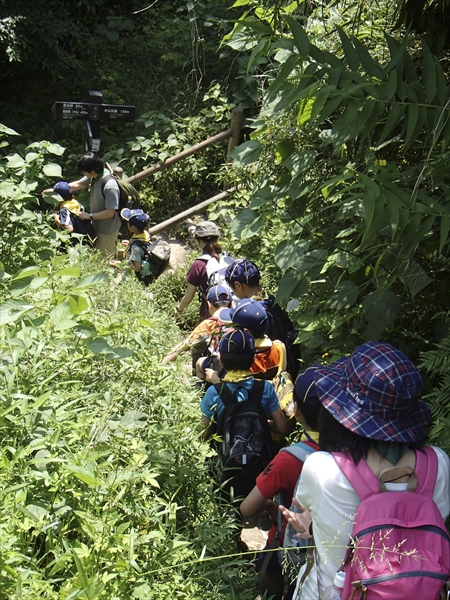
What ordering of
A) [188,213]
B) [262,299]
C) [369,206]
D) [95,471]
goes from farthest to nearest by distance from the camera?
1. [188,213]
2. [262,299]
3. [369,206]
4. [95,471]

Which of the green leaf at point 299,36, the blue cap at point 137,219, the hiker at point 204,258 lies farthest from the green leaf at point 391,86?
the blue cap at point 137,219

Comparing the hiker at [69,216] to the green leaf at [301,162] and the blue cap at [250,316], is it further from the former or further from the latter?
the green leaf at [301,162]

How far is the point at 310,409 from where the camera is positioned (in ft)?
9.55

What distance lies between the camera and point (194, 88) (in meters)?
10.4

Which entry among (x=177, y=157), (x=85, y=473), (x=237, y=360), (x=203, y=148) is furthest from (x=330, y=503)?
(x=203, y=148)

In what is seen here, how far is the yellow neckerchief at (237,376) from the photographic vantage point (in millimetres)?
3504

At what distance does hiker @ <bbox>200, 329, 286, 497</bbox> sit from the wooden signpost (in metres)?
4.63

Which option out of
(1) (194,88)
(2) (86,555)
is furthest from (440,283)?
(1) (194,88)

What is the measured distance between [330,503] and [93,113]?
6.38 m

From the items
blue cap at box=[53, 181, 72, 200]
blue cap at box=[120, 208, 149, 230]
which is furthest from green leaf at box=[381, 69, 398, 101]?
blue cap at box=[53, 181, 72, 200]

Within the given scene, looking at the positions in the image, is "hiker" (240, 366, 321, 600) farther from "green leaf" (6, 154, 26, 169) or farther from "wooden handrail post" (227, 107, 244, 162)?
"wooden handrail post" (227, 107, 244, 162)

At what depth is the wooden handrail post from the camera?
356 inches

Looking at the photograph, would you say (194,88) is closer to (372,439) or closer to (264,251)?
(264,251)

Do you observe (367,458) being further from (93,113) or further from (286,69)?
(93,113)
